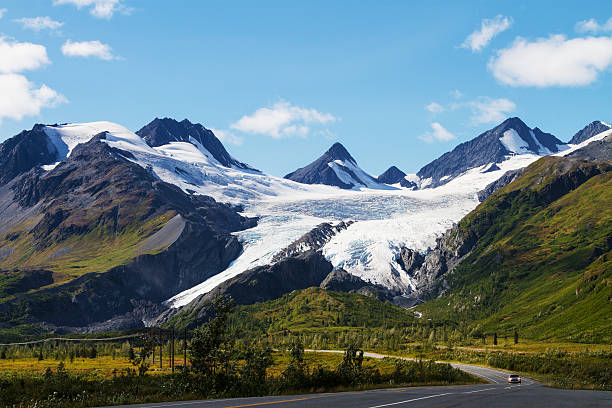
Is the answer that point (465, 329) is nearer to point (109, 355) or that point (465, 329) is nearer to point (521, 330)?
point (521, 330)

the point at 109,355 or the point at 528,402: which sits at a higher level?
the point at 528,402

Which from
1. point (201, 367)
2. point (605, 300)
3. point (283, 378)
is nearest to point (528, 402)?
point (283, 378)

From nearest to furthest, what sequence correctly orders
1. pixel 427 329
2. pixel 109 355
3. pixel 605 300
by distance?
pixel 109 355, pixel 605 300, pixel 427 329

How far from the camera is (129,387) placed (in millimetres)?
50406

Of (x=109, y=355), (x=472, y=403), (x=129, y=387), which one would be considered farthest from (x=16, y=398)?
(x=109, y=355)

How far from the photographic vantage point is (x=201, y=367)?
152 ft

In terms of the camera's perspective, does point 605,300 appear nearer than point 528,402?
No

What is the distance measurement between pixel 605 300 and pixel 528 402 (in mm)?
148459

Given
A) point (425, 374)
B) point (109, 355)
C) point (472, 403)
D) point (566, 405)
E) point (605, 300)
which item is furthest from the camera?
point (605, 300)

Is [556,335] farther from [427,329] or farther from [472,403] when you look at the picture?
[472,403]

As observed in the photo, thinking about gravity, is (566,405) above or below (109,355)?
above

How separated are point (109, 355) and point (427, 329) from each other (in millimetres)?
98864

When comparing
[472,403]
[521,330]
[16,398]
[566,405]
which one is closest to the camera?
[566,405]

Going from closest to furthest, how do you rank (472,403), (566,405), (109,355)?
(566,405)
(472,403)
(109,355)
